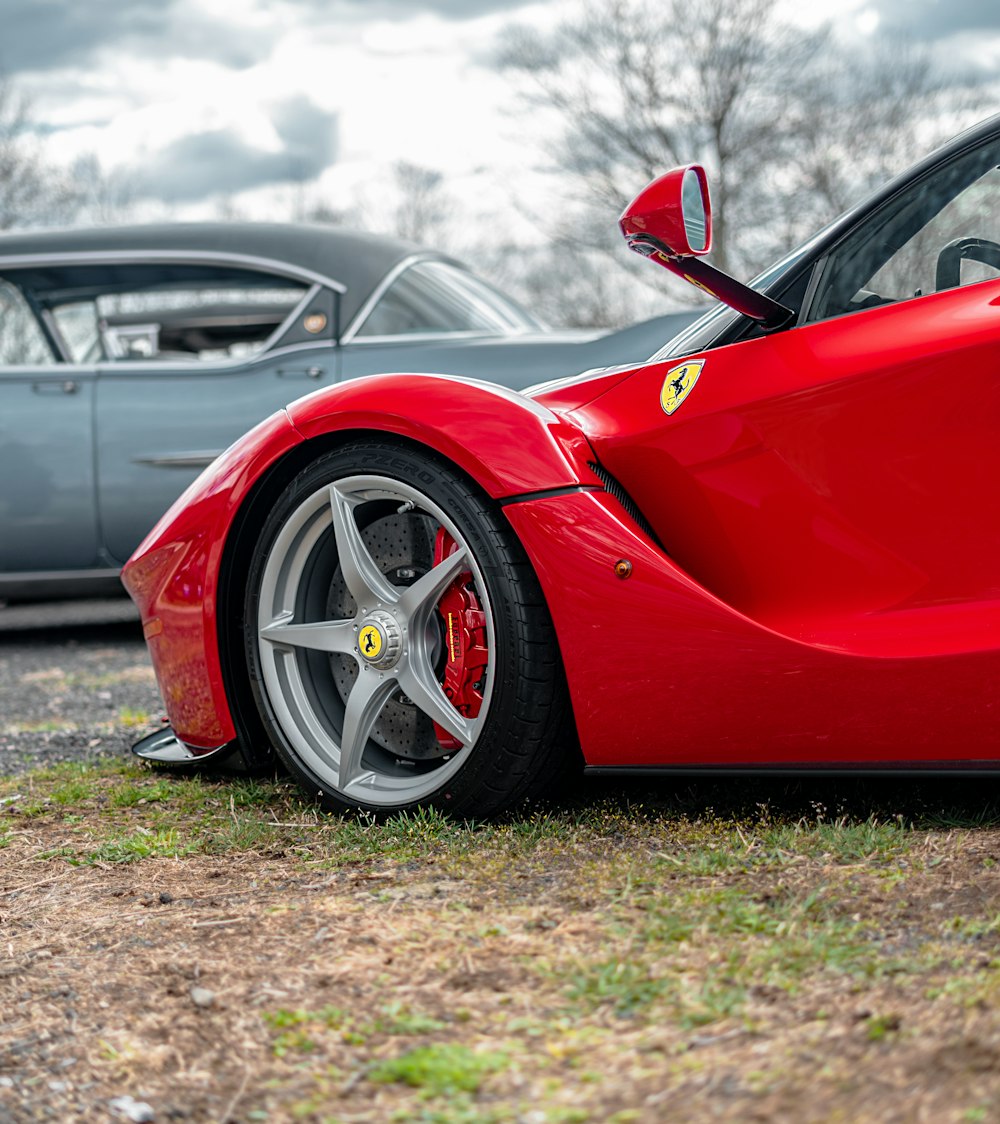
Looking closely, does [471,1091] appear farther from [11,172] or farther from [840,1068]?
[11,172]

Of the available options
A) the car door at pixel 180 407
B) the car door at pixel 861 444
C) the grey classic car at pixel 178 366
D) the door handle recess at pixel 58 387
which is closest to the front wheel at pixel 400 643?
the car door at pixel 861 444

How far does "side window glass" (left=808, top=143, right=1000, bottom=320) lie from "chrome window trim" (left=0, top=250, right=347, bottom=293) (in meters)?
4.05

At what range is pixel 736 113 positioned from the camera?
25891 mm

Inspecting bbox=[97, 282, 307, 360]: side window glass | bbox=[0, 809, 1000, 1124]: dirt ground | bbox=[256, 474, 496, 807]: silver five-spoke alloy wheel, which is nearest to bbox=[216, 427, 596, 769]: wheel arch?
bbox=[256, 474, 496, 807]: silver five-spoke alloy wheel

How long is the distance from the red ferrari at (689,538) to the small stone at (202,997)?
0.84m

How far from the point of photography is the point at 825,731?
244cm

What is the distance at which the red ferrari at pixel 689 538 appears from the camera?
94.2 inches

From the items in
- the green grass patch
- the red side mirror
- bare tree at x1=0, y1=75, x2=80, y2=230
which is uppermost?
bare tree at x1=0, y1=75, x2=80, y2=230

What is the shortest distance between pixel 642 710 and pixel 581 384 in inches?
29.5

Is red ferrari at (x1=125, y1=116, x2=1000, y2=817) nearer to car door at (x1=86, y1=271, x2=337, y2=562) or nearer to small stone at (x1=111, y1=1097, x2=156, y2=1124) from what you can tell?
small stone at (x1=111, y1=1097, x2=156, y2=1124)

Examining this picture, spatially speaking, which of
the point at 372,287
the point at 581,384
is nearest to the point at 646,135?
the point at 372,287

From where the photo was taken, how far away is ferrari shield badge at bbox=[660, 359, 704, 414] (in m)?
2.65

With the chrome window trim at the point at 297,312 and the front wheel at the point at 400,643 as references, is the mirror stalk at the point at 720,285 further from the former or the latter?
the chrome window trim at the point at 297,312

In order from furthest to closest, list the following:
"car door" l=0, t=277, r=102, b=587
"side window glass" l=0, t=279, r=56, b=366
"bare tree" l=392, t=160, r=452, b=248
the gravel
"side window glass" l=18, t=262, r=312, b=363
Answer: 1. "bare tree" l=392, t=160, r=452, b=248
2. "side window glass" l=0, t=279, r=56, b=366
3. "side window glass" l=18, t=262, r=312, b=363
4. "car door" l=0, t=277, r=102, b=587
5. the gravel
